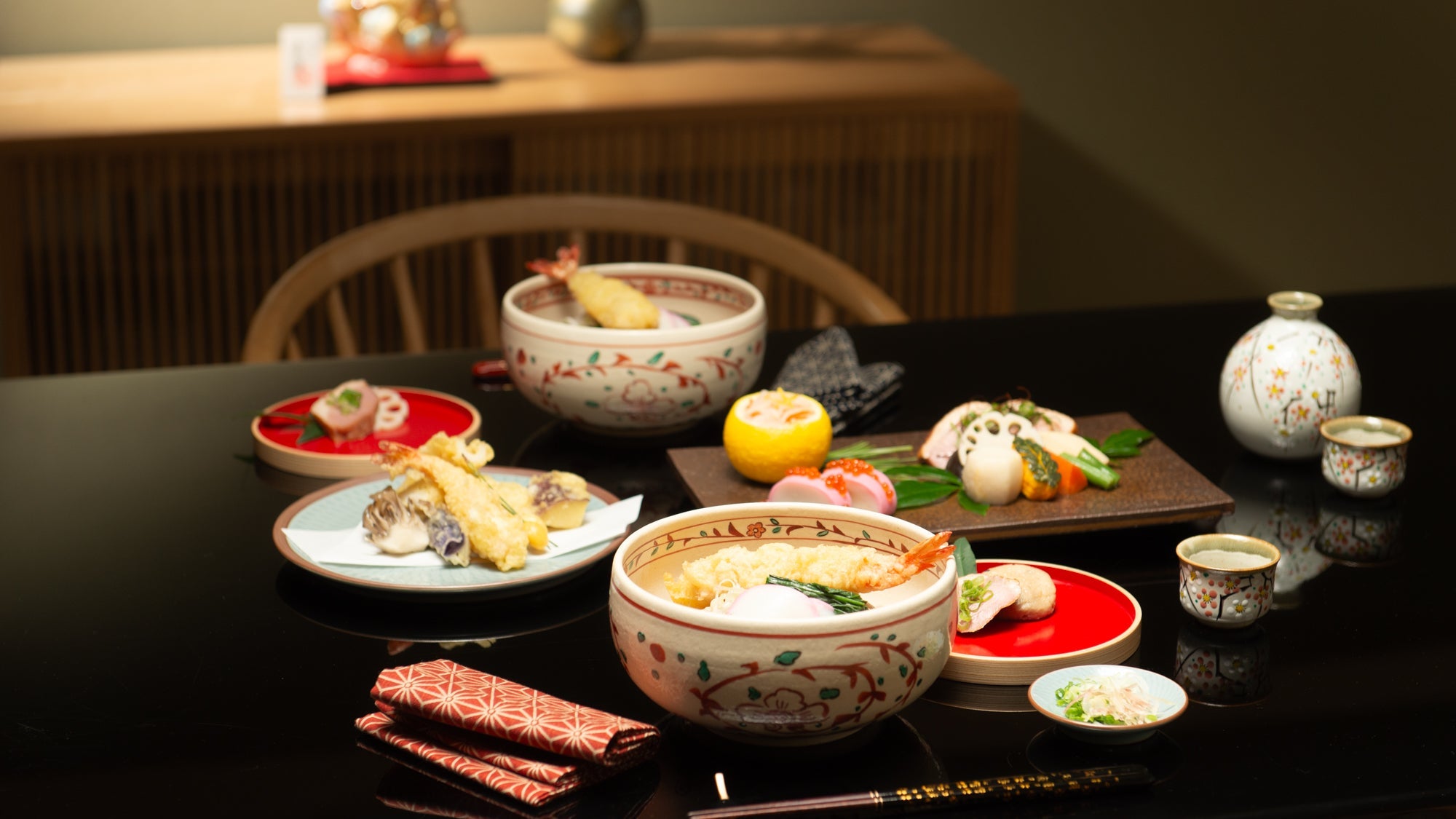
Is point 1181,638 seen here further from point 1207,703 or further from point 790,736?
point 790,736

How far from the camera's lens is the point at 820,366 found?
151 cm

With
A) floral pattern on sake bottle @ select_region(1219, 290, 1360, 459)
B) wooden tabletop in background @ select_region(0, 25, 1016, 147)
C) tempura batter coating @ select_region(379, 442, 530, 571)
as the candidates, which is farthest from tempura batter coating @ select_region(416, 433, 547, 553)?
wooden tabletop in background @ select_region(0, 25, 1016, 147)

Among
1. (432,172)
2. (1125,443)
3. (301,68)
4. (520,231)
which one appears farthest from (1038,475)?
(301,68)

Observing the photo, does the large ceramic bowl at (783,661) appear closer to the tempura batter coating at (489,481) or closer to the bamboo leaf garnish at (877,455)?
the tempura batter coating at (489,481)

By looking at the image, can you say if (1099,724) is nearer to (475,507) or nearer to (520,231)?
(475,507)

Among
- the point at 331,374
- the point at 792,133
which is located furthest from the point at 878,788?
the point at 792,133

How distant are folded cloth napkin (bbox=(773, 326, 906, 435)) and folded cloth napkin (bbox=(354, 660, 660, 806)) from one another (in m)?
0.61

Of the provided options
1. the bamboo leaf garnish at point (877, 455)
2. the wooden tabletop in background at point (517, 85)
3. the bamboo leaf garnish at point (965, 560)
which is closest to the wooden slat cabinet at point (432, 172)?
the wooden tabletop in background at point (517, 85)

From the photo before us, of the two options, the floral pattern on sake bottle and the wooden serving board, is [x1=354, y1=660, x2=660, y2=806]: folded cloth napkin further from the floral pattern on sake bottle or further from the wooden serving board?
the floral pattern on sake bottle

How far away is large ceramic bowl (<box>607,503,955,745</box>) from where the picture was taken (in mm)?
799

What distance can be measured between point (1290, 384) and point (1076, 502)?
282 mm

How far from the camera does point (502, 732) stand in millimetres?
851

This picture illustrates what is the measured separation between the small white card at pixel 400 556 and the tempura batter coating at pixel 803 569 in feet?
0.72

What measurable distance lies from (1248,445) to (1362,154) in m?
3.09
